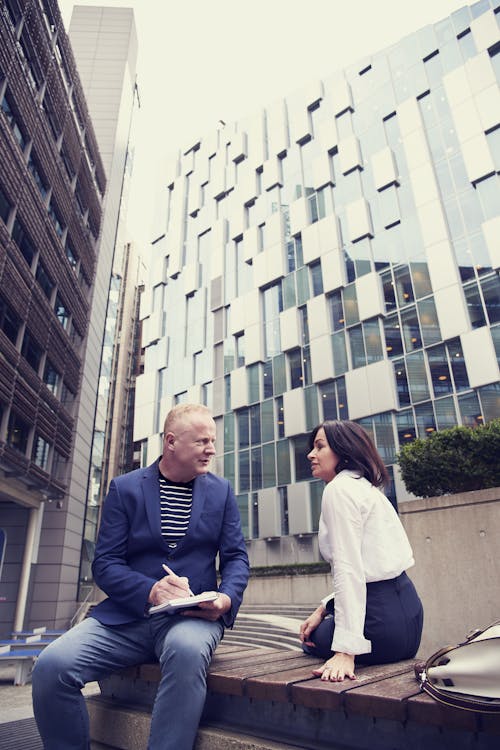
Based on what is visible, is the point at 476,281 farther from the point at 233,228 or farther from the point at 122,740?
the point at 122,740

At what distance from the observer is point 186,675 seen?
2039 mm

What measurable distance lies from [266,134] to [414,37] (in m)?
10.5

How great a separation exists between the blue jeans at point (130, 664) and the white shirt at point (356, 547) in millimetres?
611

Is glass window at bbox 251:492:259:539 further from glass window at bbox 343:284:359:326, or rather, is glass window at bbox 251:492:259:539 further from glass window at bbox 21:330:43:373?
glass window at bbox 21:330:43:373

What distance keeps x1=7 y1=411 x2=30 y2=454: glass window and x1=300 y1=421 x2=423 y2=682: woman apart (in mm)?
15965

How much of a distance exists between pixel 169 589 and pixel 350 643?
0.87m

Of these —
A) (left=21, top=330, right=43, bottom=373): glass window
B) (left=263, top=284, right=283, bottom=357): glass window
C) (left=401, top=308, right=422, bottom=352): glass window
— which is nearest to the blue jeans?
(left=21, top=330, right=43, bottom=373): glass window

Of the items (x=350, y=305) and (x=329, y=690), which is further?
(x=350, y=305)

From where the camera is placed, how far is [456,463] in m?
8.57

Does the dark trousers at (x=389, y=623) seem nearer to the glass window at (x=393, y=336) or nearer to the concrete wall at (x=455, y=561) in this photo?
the concrete wall at (x=455, y=561)

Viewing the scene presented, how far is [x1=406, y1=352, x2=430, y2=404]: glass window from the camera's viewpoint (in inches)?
829

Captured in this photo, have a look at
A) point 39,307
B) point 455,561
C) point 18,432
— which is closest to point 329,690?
point 455,561

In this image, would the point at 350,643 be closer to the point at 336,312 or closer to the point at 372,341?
the point at 372,341

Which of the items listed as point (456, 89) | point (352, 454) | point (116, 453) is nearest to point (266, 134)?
point (456, 89)
